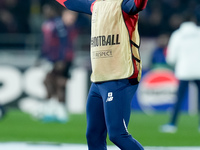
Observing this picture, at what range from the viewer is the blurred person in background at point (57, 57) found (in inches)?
513

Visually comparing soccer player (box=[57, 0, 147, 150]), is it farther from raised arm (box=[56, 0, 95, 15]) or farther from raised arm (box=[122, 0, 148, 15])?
raised arm (box=[56, 0, 95, 15])

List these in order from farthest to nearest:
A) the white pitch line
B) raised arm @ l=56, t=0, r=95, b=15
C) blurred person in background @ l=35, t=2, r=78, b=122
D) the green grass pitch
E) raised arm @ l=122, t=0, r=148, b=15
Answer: blurred person in background @ l=35, t=2, r=78, b=122, the green grass pitch, the white pitch line, raised arm @ l=56, t=0, r=95, b=15, raised arm @ l=122, t=0, r=148, b=15

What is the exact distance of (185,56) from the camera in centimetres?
1129

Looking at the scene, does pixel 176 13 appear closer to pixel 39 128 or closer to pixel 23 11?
pixel 23 11

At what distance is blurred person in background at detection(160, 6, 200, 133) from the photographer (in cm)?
1117

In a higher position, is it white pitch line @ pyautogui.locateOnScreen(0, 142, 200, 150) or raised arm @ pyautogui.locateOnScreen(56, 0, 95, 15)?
raised arm @ pyautogui.locateOnScreen(56, 0, 95, 15)

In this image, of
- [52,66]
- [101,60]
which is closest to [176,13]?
[52,66]

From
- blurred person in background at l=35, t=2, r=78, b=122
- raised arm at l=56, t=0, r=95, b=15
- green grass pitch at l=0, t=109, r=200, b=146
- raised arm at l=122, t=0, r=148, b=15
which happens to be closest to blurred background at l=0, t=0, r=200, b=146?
blurred person in background at l=35, t=2, r=78, b=122

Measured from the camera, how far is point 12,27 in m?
18.6

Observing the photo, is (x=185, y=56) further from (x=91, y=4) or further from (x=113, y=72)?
(x=113, y=72)

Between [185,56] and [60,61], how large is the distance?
3048 mm

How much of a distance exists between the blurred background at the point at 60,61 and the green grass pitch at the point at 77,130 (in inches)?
9.9

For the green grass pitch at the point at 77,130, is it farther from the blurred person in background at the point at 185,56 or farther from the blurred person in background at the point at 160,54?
the blurred person in background at the point at 160,54

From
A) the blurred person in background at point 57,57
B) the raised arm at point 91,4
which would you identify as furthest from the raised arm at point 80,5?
the blurred person in background at point 57,57
